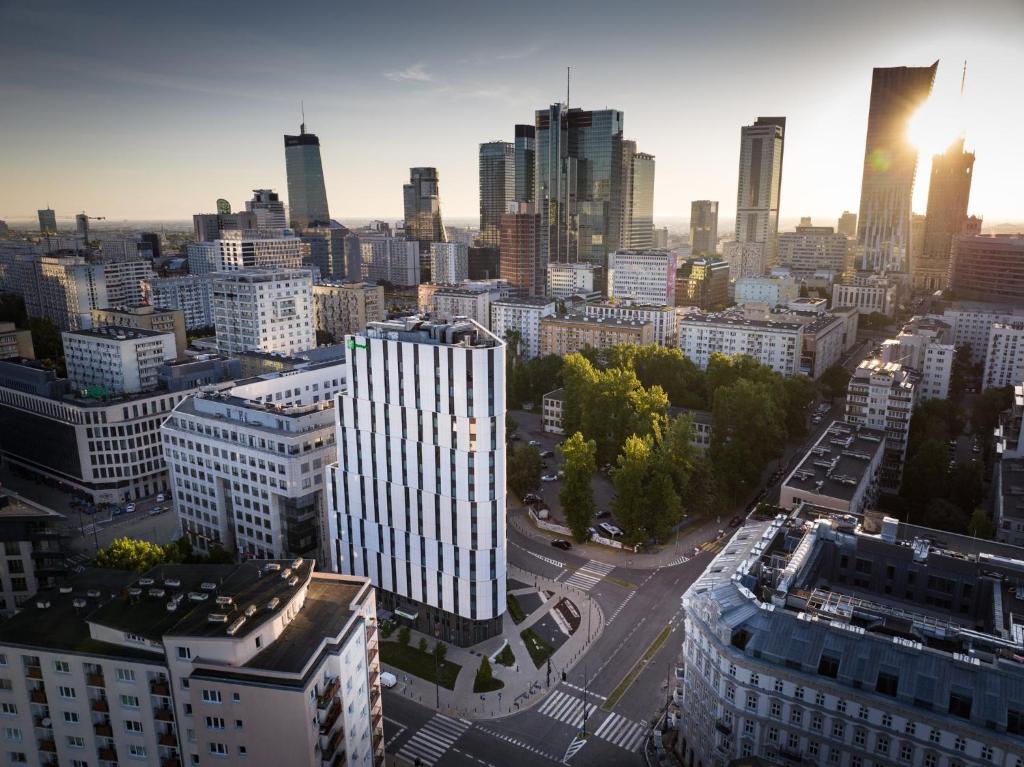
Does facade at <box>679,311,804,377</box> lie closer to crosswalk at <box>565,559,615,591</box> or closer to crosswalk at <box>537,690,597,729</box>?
crosswalk at <box>565,559,615,591</box>

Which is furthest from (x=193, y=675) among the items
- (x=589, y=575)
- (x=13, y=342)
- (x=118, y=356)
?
(x=13, y=342)

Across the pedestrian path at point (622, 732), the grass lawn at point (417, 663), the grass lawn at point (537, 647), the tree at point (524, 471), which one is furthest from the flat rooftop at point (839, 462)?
the grass lawn at point (417, 663)

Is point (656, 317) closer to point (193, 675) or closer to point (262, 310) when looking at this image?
A: point (262, 310)

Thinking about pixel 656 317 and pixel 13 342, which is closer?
pixel 13 342

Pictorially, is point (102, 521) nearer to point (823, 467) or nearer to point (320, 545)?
point (320, 545)

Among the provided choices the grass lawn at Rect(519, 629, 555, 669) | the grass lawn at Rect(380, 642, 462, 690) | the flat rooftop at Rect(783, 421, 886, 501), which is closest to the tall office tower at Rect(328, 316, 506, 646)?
the grass lawn at Rect(519, 629, 555, 669)

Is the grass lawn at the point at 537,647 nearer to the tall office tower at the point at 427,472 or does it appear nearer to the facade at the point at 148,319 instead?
the tall office tower at the point at 427,472
